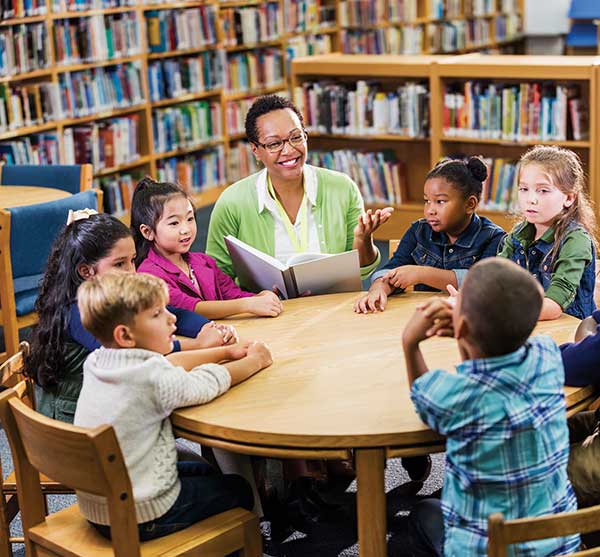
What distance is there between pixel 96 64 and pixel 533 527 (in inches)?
214

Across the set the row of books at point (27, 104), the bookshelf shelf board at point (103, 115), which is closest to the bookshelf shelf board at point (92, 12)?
the row of books at point (27, 104)

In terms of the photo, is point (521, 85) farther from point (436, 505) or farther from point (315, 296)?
point (436, 505)

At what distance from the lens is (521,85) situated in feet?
19.0

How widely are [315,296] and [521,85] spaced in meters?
3.37

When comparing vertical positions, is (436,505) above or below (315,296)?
below

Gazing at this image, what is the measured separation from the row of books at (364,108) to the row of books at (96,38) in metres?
1.20

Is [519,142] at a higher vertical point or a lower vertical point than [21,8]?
lower

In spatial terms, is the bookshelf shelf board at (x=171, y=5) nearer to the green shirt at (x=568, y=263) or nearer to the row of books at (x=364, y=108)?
the row of books at (x=364, y=108)

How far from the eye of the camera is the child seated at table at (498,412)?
5.64ft

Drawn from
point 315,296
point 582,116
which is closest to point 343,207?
point 315,296

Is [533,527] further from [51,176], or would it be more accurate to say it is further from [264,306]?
[51,176]

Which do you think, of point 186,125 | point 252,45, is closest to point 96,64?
point 186,125

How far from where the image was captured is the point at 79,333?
2.41 meters


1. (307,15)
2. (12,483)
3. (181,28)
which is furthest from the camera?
(307,15)
